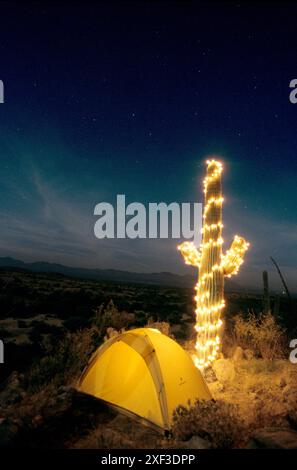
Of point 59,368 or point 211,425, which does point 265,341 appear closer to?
point 211,425

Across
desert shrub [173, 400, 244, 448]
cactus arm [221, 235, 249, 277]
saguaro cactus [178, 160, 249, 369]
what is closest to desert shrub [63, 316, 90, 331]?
saguaro cactus [178, 160, 249, 369]

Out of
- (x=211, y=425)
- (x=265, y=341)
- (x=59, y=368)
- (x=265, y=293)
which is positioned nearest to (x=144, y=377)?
(x=211, y=425)

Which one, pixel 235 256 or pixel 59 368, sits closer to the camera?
pixel 59 368

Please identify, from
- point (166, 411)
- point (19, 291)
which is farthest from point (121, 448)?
point (19, 291)

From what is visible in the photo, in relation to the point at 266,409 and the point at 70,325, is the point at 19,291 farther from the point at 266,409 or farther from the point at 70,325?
the point at 266,409

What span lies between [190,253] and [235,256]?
3.53 ft

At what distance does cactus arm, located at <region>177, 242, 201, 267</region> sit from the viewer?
8.48 meters

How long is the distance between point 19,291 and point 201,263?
68.0 feet

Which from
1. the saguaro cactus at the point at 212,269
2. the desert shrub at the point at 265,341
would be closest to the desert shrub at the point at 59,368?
the saguaro cactus at the point at 212,269

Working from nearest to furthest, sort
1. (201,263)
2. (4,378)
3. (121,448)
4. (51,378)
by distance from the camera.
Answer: (121,448), (51,378), (4,378), (201,263)

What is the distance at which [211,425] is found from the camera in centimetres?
464

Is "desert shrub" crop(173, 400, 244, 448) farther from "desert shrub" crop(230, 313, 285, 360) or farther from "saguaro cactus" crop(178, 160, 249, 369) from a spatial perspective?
"desert shrub" crop(230, 313, 285, 360)

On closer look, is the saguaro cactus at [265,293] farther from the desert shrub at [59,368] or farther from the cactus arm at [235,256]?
the desert shrub at [59,368]

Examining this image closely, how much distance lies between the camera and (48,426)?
5234 millimetres
